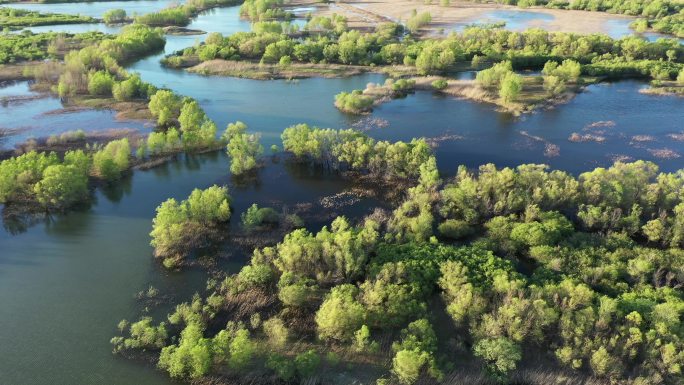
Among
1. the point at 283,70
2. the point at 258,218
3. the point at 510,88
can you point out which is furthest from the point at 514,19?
the point at 258,218

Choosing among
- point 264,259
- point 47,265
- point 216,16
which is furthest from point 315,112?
point 216,16

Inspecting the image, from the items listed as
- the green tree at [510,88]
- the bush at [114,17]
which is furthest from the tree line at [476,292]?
the bush at [114,17]

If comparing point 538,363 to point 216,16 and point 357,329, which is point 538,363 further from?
point 216,16

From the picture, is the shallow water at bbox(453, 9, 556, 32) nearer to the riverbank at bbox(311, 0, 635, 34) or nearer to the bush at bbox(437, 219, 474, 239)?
the riverbank at bbox(311, 0, 635, 34)

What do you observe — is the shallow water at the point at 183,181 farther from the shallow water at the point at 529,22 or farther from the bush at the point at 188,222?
the shallow water at the point at 529,22

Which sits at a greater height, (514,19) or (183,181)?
(514,19)

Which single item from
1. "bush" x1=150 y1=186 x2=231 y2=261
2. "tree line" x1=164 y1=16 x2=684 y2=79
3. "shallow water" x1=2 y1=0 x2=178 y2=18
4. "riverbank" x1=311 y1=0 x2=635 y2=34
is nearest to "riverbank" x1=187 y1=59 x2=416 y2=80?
"tree line" x1=164 y1=16 x2=684 y2=79

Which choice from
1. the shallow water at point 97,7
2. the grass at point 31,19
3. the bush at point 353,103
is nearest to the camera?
the bush at point 353,103

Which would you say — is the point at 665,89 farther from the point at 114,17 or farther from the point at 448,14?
the point at 114,17
